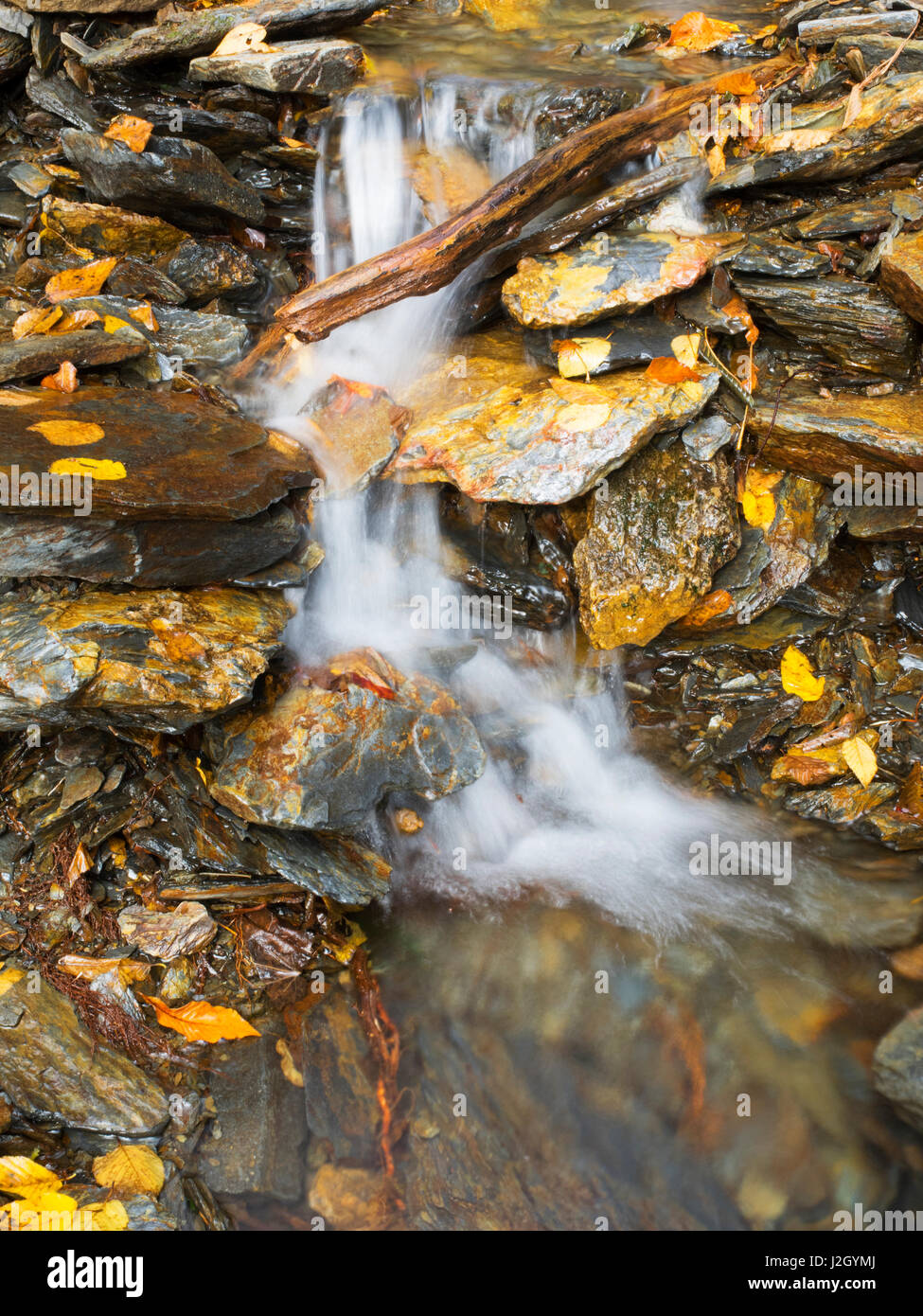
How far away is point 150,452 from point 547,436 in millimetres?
2252

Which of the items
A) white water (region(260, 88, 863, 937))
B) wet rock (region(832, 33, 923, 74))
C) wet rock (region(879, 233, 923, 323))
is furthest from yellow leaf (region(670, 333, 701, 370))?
wet rock (region(832, 33, 923, 74))

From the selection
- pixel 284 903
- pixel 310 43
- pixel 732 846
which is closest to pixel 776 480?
pixel 732 846

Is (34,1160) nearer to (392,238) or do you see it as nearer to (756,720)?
(756,720)

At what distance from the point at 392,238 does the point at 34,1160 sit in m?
6.19

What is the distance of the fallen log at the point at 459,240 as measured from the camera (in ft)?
17.6

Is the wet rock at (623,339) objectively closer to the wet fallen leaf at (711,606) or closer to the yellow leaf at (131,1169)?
the wet fallen leaf at (711,606)

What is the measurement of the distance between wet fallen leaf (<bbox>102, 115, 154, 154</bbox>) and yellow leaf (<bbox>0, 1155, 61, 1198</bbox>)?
20.0 feet

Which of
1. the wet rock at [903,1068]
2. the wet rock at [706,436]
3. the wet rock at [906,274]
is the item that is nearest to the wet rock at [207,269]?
the wet rock at [706,436]

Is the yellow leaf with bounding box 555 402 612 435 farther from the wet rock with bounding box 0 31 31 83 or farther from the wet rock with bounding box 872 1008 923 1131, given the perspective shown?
the wet rock with bounding box 0 31 31 83

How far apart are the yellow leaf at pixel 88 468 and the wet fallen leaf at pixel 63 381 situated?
2.89ft

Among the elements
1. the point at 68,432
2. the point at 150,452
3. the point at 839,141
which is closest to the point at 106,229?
the point at 68,432

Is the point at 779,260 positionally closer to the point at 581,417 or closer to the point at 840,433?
the point at 840,433
